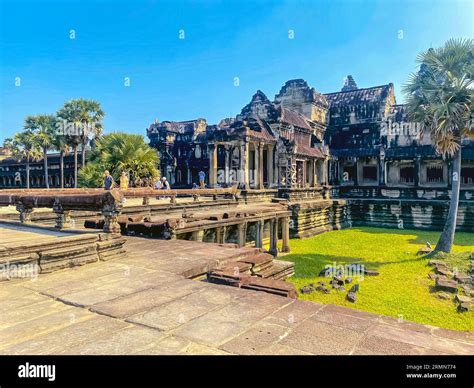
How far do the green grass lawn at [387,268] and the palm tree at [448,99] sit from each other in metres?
2.49

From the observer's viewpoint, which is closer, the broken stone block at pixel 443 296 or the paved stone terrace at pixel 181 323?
the paved stone terrace at pixel 181 323

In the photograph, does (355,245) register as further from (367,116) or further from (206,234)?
(367,116)

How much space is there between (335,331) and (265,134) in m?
20.4

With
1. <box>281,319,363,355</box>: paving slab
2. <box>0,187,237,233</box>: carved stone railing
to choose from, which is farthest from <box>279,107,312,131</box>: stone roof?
<box>281,319,363,355</box>: paving slab

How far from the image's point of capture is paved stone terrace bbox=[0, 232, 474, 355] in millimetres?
2711

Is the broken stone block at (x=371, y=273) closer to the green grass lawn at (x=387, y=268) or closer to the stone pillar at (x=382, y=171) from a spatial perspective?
the green grass lawn at (x=387, y=268)

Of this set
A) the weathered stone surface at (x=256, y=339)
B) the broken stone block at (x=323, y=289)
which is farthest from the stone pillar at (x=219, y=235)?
the weathered stone surface at (x=256, y=339)

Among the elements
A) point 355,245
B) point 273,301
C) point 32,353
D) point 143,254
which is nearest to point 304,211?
point 355,245

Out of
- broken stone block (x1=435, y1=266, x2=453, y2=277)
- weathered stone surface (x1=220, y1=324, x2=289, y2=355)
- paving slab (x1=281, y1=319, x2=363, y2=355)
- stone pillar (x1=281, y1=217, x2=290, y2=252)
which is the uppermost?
weathered stone surface (x1=220, y1=324, x2=289, y2=355)

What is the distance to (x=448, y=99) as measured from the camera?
13.1m

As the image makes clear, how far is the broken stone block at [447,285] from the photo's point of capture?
933cm

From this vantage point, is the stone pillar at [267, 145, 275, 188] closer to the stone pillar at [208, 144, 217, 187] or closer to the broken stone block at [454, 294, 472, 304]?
the stone pillar at [208, 144, 217, 187]

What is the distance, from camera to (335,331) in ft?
9.86

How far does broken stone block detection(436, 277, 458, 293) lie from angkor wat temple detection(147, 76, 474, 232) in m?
9.24
